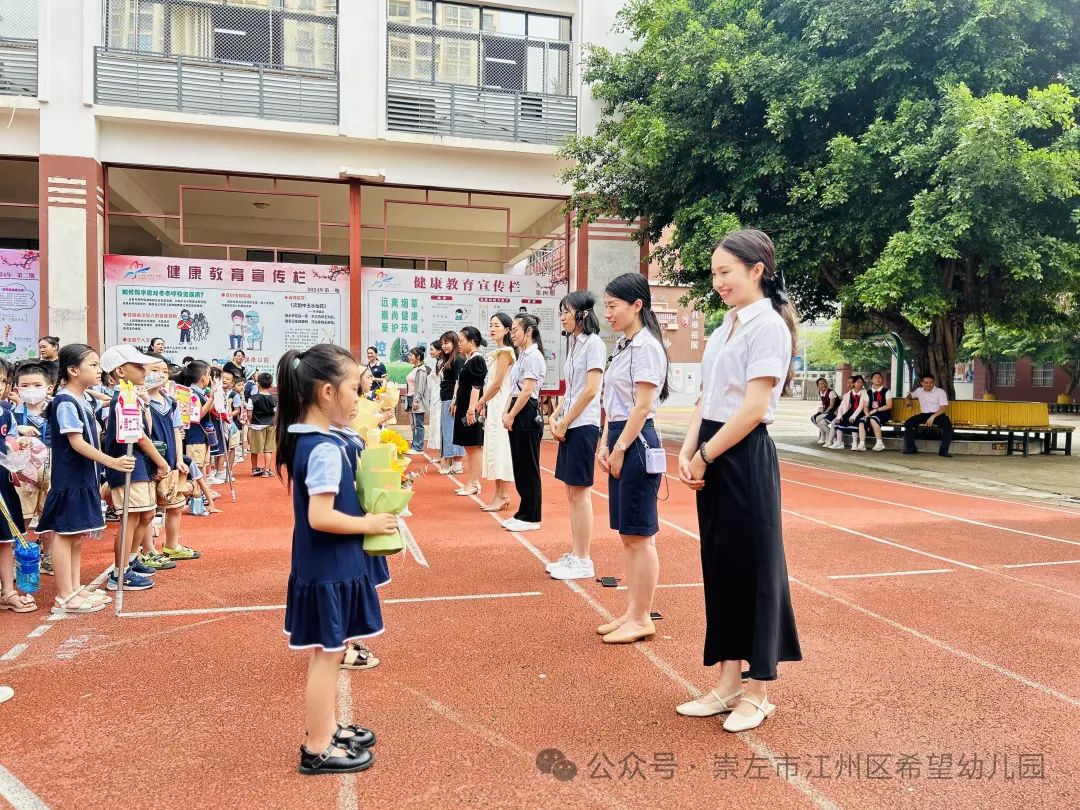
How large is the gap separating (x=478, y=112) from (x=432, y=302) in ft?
11.7

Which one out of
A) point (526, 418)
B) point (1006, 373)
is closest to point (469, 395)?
point (526, 418)

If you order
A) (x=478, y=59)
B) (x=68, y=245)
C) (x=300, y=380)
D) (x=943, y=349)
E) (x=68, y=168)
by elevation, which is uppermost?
(x=478, y=59)

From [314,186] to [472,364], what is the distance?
30.3 ft

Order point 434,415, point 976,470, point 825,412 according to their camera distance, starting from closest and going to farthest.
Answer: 1. point 434,415
2. point 976,470
3. point 825,412

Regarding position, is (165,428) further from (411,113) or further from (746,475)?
(411,113)

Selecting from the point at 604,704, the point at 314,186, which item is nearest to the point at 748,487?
the point at 604,704

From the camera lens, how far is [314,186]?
50.9 feet

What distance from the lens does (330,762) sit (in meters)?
2.60

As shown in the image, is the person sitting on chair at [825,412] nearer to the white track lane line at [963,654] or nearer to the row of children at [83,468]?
the white track lane line at [963,654]

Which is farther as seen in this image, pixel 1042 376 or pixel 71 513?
pixel 1042 376

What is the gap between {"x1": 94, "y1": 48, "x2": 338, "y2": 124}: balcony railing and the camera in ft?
42.3

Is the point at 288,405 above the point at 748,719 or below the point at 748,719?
above

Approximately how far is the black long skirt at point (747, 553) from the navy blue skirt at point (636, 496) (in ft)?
2.52

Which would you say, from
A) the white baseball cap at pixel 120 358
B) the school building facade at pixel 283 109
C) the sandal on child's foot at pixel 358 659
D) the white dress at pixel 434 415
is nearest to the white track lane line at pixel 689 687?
the sandal on child's foot at pixel 358 659
